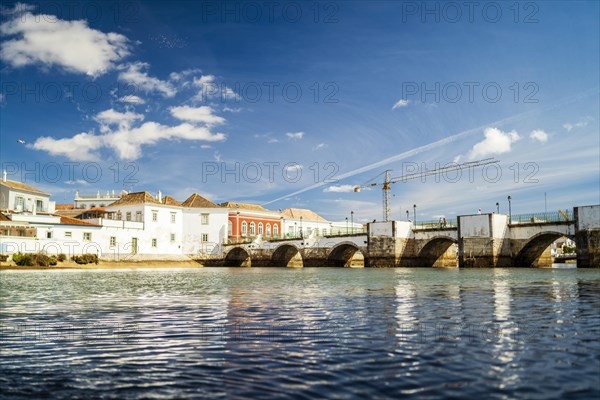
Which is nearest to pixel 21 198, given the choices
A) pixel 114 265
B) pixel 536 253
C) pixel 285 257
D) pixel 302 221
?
pixel 114 265

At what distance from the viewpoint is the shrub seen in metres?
46.3

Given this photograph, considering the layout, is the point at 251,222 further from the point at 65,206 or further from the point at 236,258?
the point at 65,206

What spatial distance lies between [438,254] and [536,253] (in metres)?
11.0

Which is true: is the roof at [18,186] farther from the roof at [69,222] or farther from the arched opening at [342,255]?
the arched opening at [342,255]

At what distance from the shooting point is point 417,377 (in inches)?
214

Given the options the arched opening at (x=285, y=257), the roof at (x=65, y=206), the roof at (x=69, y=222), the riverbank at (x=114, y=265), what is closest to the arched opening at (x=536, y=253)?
the arched opening at (x=285, y=257)

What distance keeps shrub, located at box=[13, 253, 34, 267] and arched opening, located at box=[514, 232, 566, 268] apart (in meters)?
44.8

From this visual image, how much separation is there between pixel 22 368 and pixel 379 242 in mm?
51502

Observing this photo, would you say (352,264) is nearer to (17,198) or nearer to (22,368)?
(17,198)

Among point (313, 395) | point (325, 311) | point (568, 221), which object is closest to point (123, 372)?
point (313, 395)

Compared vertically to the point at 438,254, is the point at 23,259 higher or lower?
higher

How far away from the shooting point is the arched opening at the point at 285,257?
70125 millimetres

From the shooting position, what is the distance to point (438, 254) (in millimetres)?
57406

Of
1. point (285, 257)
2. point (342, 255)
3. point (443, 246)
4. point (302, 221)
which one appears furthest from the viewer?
point (302, 221)
